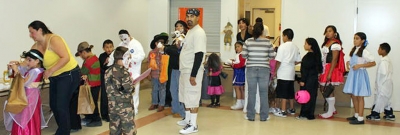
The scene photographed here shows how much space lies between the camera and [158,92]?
645 centimetres

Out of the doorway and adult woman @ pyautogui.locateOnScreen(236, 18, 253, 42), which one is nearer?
adult woman @ pyautogui.locateOnScreen(236, 18, 253, 42)

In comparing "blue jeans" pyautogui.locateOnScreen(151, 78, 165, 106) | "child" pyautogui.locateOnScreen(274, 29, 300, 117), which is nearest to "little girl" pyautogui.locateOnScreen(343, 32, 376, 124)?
"child" pyautogui.locateOnScreen(274, 29, 300, 117)

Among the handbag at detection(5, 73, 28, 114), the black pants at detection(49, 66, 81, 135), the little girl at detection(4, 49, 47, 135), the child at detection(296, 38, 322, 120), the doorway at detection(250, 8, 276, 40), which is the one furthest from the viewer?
the doorway at detection(250, 8, 276, 40)

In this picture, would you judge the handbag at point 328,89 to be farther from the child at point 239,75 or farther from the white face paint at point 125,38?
the white face paint at point 125,38

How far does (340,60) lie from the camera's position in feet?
19.4

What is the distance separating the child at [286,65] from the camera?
5.91 meters

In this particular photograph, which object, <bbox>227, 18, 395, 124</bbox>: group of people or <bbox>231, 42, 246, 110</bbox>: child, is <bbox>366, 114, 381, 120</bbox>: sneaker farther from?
<bbox>231, 42, 246, 110</bbox>: child

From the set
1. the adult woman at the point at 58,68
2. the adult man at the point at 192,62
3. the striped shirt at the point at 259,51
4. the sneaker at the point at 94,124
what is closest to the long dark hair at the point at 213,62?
the striped shirt at the point at 259,51

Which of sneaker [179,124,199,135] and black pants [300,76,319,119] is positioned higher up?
black pants [300,76,319,119]

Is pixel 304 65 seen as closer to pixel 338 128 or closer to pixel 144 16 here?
pixel 338 128

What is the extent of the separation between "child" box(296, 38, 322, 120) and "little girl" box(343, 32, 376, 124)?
1.50 ft

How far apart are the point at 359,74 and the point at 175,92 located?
104 inches

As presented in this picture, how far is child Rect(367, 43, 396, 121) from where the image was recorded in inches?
233

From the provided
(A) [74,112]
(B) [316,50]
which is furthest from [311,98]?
(A) [74,112]
